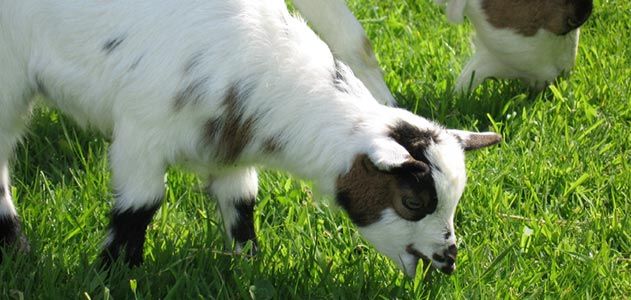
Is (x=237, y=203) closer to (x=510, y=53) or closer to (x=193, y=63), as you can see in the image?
(x=193, y=63)

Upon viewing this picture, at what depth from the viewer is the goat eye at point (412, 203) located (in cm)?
399

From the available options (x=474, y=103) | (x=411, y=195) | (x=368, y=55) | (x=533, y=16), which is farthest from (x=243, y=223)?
(x=533, y=16)

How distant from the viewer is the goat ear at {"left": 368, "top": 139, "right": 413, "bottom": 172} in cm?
384

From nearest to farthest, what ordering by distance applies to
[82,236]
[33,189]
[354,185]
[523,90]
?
1. [354,185]
2. [82,236]
3. [33,189]
4. [523,90]

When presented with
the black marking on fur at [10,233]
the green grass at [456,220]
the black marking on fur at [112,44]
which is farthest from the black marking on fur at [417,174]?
the black marking on fur at [10,233]

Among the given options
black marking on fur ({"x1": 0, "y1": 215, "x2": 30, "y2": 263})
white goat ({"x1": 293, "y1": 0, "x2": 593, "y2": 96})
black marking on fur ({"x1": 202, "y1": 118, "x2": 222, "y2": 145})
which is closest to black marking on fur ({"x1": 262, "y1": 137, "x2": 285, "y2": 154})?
black marking on fur ({"x1": 202, "y1": 118, "x2": 222, "y2": 145})

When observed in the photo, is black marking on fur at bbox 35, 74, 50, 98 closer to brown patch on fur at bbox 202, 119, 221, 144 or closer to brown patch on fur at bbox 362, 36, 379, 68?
brown patch on fur at bbox 202, 119, 221, 144

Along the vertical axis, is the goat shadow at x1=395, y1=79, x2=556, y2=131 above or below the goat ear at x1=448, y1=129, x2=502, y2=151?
below

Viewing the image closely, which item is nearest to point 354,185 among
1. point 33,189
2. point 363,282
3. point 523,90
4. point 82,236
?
point 363,282

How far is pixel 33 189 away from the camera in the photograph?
16.4 ft

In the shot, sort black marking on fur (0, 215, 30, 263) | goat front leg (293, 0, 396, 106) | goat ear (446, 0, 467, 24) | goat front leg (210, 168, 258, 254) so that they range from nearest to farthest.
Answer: black marking on fur (0, 215, 30, 263)
goat front leg (210, 168, 258, 254)
goat front leg (293, 0, 396, 106)
goat ear (446, 0, 467, 24)

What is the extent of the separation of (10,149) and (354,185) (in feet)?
4.19

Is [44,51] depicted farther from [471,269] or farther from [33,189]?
[471,269]

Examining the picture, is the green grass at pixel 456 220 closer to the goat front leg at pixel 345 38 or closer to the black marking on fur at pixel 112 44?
the goat front leg at pixel 345 38
